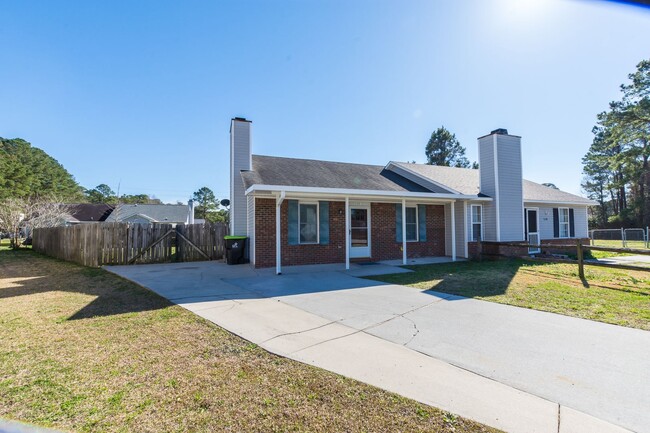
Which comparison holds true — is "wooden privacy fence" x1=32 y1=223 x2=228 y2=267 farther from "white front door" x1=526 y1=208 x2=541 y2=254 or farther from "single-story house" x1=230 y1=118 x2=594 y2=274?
"white front door" x1=526 y1=208 x2=541 y2=254

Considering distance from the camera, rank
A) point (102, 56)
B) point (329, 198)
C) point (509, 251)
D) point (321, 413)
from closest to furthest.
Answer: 1. point (321, 413)
2. point (102, 56)
3. point (329, 198)
4. point (509, 251)

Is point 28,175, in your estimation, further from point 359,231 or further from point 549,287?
point 549,287

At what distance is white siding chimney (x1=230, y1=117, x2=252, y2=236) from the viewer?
12641mm

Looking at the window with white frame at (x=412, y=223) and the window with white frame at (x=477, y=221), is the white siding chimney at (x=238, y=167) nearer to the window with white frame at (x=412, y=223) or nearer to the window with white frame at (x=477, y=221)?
the window with white frame at (x=412, y=223)

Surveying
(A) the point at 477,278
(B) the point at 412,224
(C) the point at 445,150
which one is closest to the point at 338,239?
(B) the point at 412,224

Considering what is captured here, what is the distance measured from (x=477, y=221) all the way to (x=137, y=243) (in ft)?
46.7

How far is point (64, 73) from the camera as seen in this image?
34.9 feet

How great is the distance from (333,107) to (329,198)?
16.8 feet

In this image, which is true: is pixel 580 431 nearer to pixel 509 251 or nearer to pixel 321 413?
pixel 321 413

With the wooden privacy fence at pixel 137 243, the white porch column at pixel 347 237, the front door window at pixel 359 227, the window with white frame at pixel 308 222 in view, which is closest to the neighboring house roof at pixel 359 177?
the window with white frame at pixel 308 222

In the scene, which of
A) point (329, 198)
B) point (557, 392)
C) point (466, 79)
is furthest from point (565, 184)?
point (557, 392)

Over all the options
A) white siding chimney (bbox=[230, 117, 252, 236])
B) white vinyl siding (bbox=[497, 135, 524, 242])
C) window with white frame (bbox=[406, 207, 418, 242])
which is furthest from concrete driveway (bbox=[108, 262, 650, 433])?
white vinyl siding (bbox=[497, 135, 524, 242])

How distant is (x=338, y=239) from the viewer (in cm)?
1153

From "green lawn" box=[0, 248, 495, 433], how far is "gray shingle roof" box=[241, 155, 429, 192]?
7.05m
